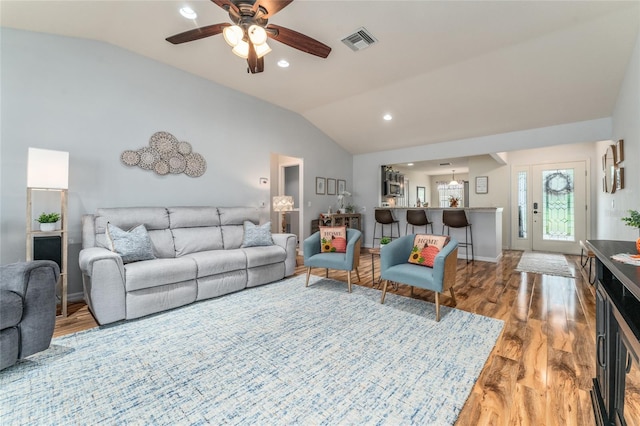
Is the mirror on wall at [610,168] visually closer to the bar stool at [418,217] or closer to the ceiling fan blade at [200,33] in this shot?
the bar stool at [418,217]

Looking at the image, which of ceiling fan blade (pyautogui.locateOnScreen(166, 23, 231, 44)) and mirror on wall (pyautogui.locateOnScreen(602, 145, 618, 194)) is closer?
ceiling fan blade (pyautogui.locateOnScreen(166, 23, 231, 44))

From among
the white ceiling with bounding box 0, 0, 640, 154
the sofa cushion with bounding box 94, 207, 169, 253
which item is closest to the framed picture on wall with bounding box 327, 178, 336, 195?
the white ceiling with bounding box 0, 0, 640, 154

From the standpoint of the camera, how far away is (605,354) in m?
1.22

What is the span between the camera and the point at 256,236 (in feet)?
12.6

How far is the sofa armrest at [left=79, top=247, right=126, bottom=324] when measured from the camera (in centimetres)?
236

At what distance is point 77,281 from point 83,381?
6.58ft

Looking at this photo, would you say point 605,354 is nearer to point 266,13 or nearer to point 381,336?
point 381,336

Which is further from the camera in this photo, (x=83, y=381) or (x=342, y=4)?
(x=342, y=4)

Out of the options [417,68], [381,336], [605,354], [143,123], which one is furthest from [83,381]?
[417,68]

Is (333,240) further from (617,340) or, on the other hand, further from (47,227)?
(47,227)

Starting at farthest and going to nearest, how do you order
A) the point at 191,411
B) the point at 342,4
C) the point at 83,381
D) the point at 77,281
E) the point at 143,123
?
the point at 143,123 → the point at 77,281 → the point at 342,4 → the point at 83,381 → the point at 191,411

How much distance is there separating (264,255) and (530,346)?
9.07 feet

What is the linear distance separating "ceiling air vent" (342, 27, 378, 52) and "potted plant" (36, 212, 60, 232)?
11.7ft

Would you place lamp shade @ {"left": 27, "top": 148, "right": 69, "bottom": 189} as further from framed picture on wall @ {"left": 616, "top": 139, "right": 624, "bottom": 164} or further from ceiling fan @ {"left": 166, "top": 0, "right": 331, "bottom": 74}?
framed picture on wall @ {"left": 616, "top": 139, "right": 624, "bottom": 164}
